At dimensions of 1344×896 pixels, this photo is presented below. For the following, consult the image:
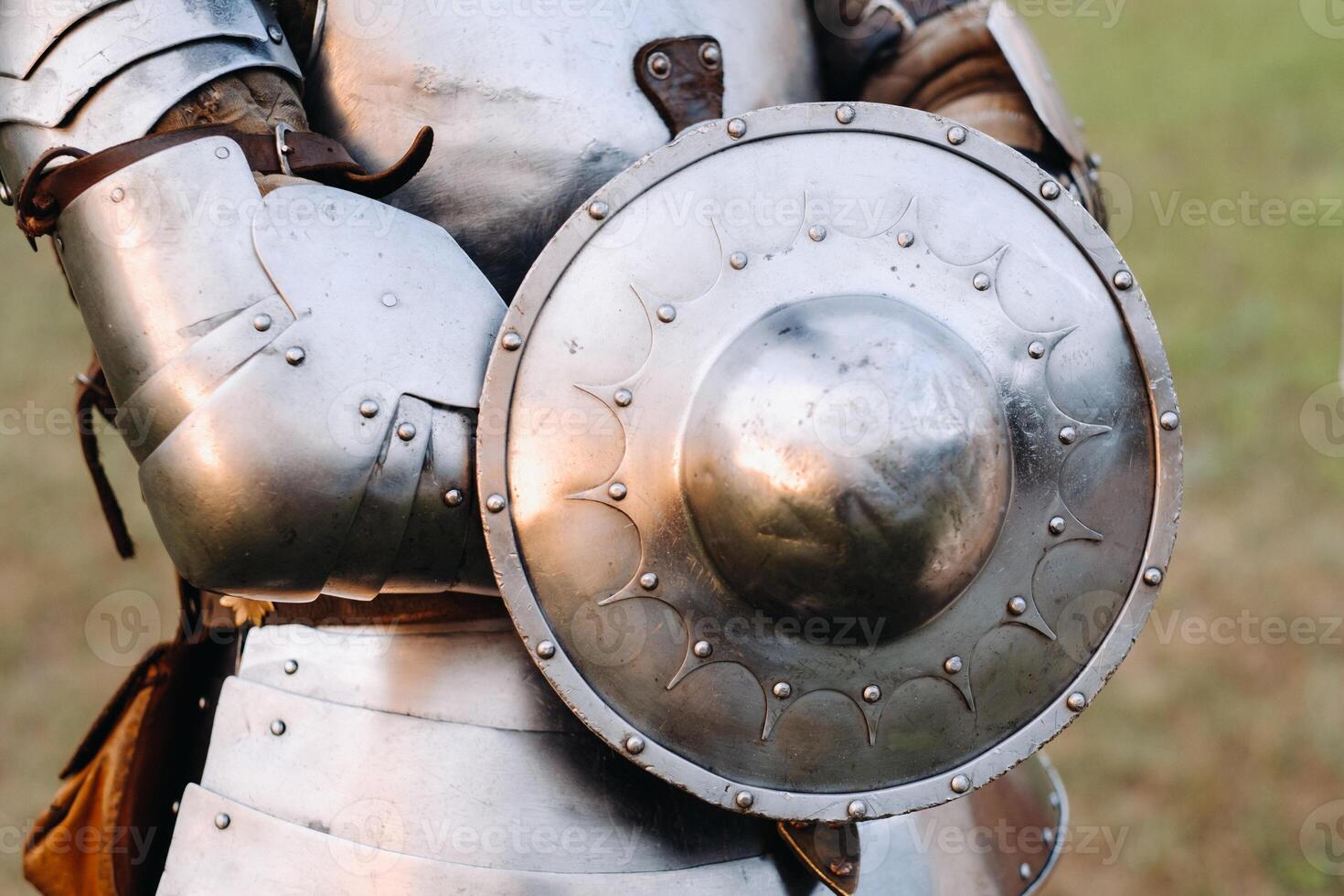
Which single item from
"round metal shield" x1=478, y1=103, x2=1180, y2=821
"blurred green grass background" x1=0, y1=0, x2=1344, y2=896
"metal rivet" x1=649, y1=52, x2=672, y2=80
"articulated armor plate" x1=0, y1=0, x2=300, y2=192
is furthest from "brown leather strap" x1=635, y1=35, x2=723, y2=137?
"blurred green grass background" x1=0, y1=0, x2=1344, y2=896

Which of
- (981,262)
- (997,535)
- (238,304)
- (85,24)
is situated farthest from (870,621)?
(85,24)

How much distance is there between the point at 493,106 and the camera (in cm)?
128

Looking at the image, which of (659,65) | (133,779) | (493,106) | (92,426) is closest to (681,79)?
(659,65)

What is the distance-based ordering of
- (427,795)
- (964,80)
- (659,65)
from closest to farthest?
(427,795) → (659,65) → (964,80)

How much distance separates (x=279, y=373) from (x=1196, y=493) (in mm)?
3510

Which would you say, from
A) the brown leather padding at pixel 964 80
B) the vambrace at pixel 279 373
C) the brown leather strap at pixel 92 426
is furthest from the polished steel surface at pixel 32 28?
the brown leather padding at pixel 964 80

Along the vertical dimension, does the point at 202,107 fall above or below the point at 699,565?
above

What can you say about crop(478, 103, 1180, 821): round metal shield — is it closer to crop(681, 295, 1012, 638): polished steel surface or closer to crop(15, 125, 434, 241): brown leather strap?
crop(681, 295, 1012, 638): polished steel surface

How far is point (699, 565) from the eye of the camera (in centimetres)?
111

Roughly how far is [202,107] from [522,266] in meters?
0.32

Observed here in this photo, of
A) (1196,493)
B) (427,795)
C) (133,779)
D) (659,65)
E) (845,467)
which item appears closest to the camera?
(845,467)

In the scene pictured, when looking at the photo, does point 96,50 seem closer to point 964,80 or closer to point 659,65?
point 659,65

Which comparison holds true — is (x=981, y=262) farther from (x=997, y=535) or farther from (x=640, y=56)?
(x=640, y=56)

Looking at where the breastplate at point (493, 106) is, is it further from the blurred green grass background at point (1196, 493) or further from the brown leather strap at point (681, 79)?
the blurred green grass background at point (1196, 493)
